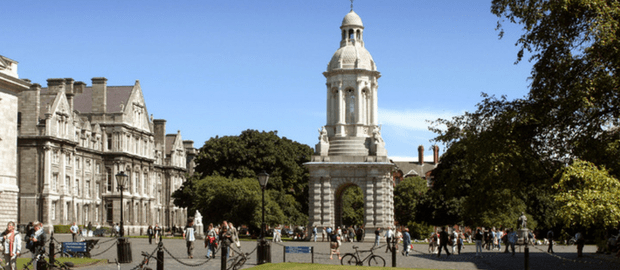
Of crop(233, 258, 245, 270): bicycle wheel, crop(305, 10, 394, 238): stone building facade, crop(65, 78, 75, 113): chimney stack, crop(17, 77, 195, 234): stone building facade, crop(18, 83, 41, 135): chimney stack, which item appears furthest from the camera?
crop(65, 78, 75, 113): chimney stack

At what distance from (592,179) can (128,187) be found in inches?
3109

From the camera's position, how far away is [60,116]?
80.4 m

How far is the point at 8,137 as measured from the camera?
4919 cm

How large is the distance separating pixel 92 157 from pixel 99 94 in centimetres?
837

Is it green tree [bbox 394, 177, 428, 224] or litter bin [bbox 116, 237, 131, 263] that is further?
green tree [bbox 394, 177, 428, 224]

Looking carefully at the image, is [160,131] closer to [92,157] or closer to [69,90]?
[92,157]

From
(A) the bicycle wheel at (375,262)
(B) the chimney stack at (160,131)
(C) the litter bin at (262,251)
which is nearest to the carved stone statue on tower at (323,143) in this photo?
(A) the bicycle wheel at (375,262)

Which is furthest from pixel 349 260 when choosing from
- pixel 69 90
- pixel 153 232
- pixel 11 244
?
pixel 69 90

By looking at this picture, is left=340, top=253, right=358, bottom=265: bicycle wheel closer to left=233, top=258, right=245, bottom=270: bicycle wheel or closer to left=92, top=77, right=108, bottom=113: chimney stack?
left=233, top=258, right=245, bottom=270: bicycle wheel

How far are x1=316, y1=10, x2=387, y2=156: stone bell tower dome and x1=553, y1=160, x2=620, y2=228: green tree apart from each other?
3618 centimetres

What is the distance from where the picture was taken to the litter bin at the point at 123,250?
98.6 feet

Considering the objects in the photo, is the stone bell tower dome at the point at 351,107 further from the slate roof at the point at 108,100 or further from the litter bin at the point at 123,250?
the slate roof at the point at 108,100

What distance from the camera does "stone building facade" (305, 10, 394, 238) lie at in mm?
58531

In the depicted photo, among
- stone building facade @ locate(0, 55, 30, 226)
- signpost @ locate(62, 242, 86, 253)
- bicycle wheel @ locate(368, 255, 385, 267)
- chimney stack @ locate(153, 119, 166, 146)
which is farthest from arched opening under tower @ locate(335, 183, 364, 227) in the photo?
signpost @ locate(62, 242, 86, 253)
